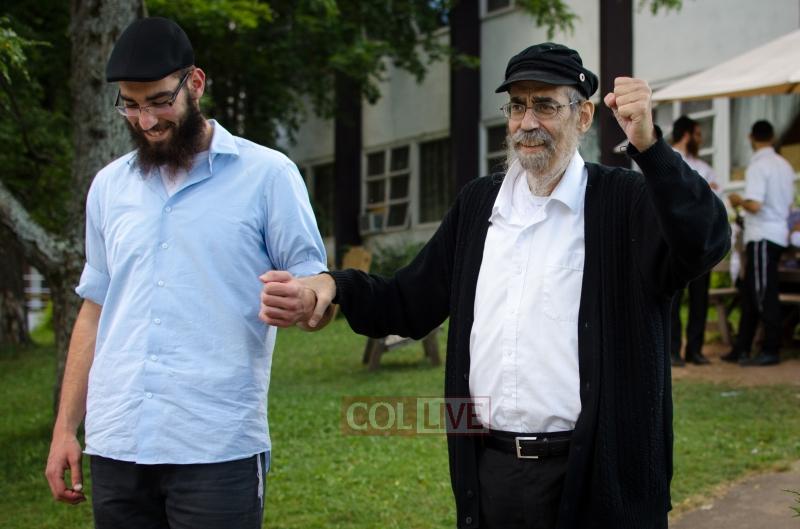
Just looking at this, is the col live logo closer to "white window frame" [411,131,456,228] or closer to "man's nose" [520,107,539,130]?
"man's nose" [520,107,539,130]

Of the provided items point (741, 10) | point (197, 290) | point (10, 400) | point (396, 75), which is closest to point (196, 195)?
point (197, 290)

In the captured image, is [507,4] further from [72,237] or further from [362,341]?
[72,237]

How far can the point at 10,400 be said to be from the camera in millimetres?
11672

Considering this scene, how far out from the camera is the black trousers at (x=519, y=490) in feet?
9.87

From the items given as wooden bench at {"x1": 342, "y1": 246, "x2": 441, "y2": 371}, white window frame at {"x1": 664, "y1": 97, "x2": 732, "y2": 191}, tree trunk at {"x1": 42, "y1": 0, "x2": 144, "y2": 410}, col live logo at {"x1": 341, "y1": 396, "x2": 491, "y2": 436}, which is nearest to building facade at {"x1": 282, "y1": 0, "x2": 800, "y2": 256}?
white window frame at {"x1": 664, "y1": 97, "x2": 732, "y2": 191}

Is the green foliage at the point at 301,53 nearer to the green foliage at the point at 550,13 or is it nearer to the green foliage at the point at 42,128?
the green foliage at the point at 550,13

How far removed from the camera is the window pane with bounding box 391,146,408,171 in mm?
23953

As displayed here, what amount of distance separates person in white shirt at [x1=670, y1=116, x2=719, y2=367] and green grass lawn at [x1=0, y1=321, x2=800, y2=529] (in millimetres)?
919

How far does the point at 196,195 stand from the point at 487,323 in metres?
0.96

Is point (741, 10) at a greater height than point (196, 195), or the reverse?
point (741, 10)

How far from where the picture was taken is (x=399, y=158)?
24.1 meters

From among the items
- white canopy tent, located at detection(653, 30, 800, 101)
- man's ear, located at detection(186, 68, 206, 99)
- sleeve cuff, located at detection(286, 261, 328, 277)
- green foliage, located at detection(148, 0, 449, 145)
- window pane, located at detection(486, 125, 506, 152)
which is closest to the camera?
sleeve cuff, located at detection(286, 261, 328, 277)

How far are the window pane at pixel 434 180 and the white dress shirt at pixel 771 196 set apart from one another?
41.3ft

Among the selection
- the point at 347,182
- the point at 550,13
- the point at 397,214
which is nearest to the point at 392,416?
the point at 550,13
